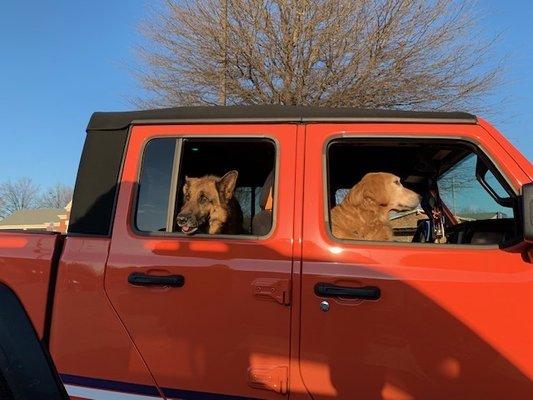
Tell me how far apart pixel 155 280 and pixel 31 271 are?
2.14ft

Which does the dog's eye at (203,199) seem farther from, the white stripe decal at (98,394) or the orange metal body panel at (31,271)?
the white stripe decal at (98,394)

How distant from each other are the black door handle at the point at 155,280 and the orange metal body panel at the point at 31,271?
452mm

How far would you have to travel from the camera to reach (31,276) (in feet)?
8.62

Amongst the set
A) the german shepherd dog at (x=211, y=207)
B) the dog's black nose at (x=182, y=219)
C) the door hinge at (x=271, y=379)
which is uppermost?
the german shepherd dog at (x=211, y=207)

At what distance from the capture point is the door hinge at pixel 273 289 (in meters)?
2.37

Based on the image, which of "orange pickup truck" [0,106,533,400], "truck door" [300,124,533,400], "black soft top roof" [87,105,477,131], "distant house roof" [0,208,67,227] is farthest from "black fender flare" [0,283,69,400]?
"distant house roof" [0,208,67,227]

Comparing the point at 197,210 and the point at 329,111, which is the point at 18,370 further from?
the point at 329,111

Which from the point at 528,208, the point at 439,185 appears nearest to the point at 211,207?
the point at 439,185

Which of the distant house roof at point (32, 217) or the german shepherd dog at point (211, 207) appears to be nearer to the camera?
the german shepherd dog at point (211, 207)

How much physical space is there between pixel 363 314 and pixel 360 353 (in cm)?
16

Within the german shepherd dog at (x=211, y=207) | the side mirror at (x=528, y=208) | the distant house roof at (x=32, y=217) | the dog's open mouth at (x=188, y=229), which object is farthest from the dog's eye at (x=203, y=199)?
the distant house roof at (x=32, y=217)

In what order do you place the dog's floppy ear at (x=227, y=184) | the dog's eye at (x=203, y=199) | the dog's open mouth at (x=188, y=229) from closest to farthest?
the dog's open mouth at (x=188, y=229) → the dog's eye at (x=203, y=199) → the dog's floppy ear at (x=227, y=184)

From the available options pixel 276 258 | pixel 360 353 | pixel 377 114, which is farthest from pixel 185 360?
pixel 377 114

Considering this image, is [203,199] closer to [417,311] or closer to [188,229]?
[188,229]
